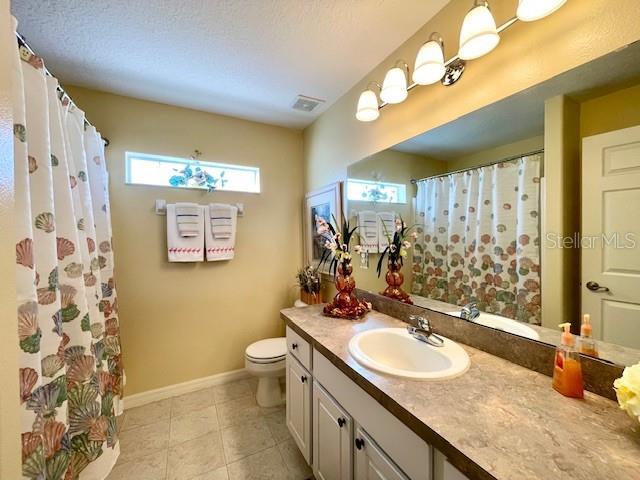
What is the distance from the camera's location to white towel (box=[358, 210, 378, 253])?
1631 mm

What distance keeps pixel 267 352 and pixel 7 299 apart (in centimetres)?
160

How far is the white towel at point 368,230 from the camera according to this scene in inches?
64.2

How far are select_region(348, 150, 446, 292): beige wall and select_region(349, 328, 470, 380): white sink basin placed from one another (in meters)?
0.37

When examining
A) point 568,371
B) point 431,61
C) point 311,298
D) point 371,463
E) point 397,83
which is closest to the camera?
point 568,371

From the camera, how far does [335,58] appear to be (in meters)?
1.53

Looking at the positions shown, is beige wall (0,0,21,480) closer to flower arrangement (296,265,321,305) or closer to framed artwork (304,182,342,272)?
framed artwork (304,182,342,272)

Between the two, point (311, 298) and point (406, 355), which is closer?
point (406, 355)

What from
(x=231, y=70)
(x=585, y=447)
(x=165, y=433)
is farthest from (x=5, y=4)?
(x=165, y=433)

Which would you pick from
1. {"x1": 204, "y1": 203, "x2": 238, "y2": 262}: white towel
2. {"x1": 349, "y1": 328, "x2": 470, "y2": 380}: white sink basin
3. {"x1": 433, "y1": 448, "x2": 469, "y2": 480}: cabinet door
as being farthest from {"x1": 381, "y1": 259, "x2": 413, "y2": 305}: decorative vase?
{"x1": 204, "y1": 203, "x2": 238, "y2": 262}: white towel

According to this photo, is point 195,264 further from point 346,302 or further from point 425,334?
point 425,334

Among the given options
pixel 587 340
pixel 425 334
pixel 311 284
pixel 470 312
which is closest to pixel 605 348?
pixel 587 340

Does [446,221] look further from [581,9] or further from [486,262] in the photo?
[581,9]

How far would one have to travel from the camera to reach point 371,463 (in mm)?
832

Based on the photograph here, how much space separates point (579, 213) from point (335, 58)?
1446mm
